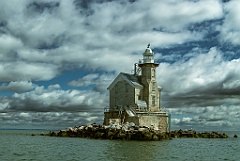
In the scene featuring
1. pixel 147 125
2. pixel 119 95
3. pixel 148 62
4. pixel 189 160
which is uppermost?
pixel 148 62

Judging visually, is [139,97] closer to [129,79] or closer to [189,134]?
[129,79]

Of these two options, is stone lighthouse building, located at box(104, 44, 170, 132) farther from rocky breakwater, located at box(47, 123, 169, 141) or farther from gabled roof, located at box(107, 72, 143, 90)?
rocky breakwater, located at box(47, 123, 169, 141)

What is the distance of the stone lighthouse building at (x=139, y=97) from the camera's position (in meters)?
49.9

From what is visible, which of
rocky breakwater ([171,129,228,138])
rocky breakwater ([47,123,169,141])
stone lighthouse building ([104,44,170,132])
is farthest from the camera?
rocky breakwater ([171,129,228,138])

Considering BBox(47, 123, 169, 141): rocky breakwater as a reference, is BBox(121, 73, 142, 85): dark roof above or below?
above

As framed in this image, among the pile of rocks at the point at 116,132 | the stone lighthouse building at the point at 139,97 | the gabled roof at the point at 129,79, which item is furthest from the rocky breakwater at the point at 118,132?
the gabled roof at the point at 129,79

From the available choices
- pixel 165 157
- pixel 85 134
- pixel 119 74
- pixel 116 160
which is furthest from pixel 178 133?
pixel 116 160

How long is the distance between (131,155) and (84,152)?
157 inches

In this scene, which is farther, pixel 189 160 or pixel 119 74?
pixel 119 74

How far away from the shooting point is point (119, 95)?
53.8 m

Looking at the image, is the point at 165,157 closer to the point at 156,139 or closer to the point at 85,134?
the point at 156,139

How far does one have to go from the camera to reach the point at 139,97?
5297 centimetres

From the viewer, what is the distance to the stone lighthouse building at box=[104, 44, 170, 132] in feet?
164

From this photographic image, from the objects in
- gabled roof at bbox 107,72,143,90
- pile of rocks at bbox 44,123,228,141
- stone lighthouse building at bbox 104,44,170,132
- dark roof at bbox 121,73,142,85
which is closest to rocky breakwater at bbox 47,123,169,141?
pile of rocks at bbox 44,123,228,141
